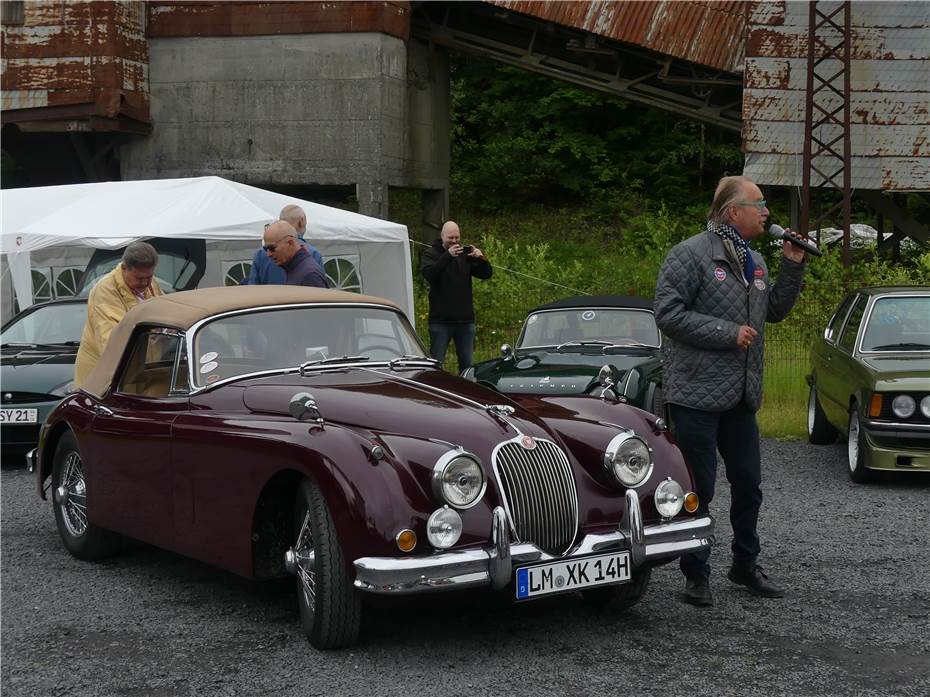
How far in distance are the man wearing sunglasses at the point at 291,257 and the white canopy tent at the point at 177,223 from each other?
18.0ft

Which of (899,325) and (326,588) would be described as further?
(899,325)

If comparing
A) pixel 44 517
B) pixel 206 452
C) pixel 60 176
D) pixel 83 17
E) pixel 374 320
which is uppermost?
pixel 83 17

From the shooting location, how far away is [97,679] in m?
4.89

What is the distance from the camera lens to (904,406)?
30.0ft

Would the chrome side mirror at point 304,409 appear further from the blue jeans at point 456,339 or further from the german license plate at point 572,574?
the blue jeans at point 456,339

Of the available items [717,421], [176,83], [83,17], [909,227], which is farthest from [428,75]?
[717,421]

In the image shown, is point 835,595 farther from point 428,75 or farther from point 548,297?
point 428,75

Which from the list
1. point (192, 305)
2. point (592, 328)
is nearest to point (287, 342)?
point (192, 305)

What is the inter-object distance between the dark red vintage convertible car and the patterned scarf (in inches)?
33.7

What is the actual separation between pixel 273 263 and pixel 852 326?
513cm

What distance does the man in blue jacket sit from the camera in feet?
27.4

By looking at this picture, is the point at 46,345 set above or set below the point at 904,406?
above

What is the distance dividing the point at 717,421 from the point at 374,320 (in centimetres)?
190

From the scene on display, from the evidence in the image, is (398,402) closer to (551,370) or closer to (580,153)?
(551,370)
